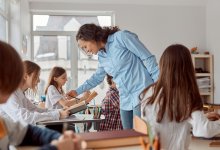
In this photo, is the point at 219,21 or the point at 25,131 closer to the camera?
the point at 25,131

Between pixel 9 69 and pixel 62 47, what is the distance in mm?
4836

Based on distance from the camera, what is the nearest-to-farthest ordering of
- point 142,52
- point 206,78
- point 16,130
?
point 16,130 → point 142,52 → point 206,78

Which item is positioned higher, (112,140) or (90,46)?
(90,46)

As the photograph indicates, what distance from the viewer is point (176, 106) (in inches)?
51.4

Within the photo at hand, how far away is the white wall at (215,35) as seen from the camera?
17.6 ft

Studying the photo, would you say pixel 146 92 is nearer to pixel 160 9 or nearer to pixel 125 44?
pixel 125 44

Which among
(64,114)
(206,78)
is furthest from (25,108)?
(206,78)

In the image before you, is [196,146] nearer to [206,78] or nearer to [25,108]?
[25,108]

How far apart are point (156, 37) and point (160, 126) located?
176 inches

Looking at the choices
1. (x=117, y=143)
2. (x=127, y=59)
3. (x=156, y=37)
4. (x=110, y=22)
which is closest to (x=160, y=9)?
(x=156, y=37)

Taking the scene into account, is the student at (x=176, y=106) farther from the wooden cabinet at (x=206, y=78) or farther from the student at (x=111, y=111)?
the wooden cabinet at (x=206, y=78)

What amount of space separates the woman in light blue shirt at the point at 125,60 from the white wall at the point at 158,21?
323 centimetres

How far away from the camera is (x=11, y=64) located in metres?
0.92

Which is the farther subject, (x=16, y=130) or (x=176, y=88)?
(x=176, y=88)
